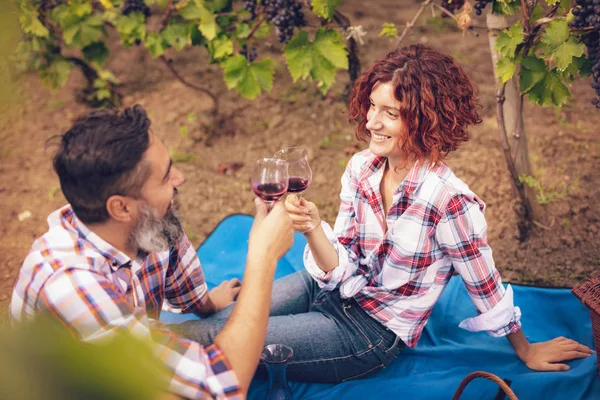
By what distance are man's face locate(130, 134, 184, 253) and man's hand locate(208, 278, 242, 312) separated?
76 cm

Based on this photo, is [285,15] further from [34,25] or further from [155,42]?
[34,25]

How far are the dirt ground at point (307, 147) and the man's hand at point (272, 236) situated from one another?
1.94 metres

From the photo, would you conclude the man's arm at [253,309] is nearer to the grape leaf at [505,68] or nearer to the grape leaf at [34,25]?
the grape leaf at [505,68]

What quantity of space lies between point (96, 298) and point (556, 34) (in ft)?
6.76

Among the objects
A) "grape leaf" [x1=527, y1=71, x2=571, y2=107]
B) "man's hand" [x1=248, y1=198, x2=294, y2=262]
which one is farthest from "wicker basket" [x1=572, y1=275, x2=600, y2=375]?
"man's hand" [x1=248, y1=198, x2=294, y2=262]

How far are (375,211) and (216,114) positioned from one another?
9.50ft

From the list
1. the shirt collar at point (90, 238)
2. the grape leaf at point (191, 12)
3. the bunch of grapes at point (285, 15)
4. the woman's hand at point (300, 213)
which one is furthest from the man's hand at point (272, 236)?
the grape leaf at point (191, 12)

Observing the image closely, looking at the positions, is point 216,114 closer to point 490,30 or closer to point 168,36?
point 168,36

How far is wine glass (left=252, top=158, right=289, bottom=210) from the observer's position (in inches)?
77.7

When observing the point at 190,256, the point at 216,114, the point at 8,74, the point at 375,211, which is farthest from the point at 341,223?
the point at 216,114

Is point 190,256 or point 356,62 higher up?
point 356,62

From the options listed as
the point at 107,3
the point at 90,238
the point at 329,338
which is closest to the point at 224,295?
the point at 329,338

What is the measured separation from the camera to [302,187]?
2180mm

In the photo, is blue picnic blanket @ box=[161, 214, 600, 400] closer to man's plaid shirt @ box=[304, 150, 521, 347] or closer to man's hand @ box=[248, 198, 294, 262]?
man's plaid shirt @ box=[304, 150, 521, 347]
